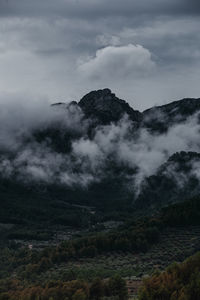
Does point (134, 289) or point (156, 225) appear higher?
point (156, 225)

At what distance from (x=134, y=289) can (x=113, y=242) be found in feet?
168

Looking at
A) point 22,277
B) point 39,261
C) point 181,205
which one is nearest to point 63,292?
point 22,277

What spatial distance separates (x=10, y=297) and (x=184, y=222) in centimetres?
8594

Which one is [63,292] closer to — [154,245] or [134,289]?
[134,289]

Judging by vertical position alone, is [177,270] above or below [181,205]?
below

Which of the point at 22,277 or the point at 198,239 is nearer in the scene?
the point at 22,277

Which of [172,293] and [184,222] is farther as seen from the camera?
[184,222]

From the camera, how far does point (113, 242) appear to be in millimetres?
169250

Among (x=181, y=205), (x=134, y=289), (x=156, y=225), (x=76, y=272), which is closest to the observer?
(x=134, y=289)

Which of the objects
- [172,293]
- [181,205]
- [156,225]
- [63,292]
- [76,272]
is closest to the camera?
[172,293]

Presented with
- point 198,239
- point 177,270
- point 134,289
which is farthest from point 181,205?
point 177,270

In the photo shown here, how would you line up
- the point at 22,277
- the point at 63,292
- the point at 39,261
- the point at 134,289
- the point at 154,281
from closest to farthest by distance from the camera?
1. the point at 154,281
2. the point at 63,292
3. the point at 134,289
4. the point at 22,277
5. the point at 39,261

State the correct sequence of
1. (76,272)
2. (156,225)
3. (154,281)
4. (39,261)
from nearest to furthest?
(154,281), (76,272), (39,261), (156,225)

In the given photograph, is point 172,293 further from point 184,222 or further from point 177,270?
point 184,222
